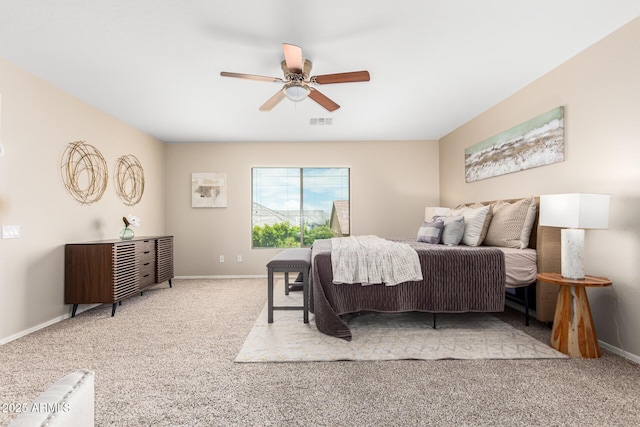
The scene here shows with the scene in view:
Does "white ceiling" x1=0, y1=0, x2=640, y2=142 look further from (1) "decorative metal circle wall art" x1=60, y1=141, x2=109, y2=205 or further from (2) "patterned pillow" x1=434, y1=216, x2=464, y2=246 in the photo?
(2) "patterned pillow" x1=434, y1=216, x2=464, y2=246

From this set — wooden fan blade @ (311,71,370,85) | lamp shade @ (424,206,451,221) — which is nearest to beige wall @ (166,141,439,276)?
lamp shade @ (424,206,451,221)

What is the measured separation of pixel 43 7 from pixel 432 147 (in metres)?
5.24

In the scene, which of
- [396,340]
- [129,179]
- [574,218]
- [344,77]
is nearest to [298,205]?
[129,179]

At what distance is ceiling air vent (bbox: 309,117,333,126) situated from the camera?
4.31 m

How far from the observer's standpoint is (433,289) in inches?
107

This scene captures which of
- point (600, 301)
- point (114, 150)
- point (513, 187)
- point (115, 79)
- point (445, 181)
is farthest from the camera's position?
point (445, 181)

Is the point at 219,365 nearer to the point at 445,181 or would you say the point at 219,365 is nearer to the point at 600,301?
the point at 600,301

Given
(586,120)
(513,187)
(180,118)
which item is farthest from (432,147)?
(180,118)

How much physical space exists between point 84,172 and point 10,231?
3.60 ft

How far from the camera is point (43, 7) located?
2012 millimetres

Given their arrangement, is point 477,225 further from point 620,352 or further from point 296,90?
point 296,90

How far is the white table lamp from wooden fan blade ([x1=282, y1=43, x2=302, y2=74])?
2189mm

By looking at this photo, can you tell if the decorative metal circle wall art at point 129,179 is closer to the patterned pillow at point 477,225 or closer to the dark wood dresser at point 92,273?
the dark wood dresser at point 92,273

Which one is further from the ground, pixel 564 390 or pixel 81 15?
pixel 81 15
